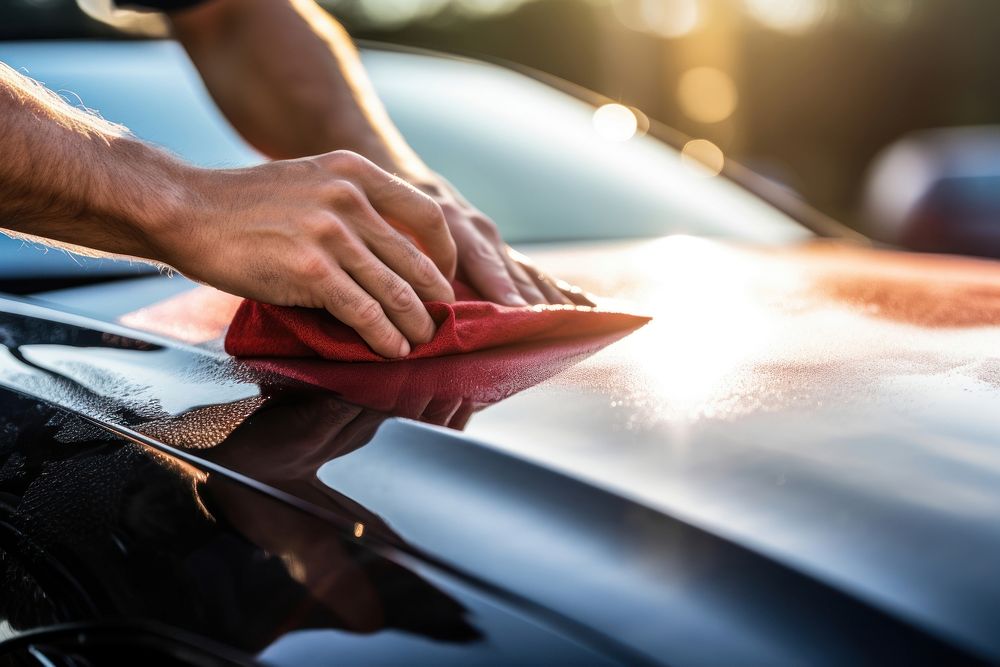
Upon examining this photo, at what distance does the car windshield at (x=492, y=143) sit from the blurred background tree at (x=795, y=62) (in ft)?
40.8

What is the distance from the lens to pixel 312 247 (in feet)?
3.56

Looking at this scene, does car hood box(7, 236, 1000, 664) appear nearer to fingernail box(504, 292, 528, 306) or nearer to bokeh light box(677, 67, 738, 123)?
fingernail box(504, 292, 528, 306)

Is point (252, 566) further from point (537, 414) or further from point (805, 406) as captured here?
point (805, 406)

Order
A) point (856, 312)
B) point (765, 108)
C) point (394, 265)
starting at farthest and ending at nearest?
1. point (765, 108)
2. point (856, 312)
3. point (394, 265)

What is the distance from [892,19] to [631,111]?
15039 millimetres

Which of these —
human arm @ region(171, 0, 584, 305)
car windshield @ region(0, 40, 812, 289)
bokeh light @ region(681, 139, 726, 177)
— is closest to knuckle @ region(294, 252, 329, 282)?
human arm @ region(171, 0, 584, 305)

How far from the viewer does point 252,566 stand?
0.72m

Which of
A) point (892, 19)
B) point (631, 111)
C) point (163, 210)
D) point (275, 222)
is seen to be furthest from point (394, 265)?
point (892, 19)

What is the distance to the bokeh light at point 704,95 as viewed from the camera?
1595 centimetres

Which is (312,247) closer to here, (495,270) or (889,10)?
(495,270)

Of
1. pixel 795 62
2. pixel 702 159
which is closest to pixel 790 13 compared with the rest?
pixel 795 62

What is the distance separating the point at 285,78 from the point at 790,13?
53.2 feet

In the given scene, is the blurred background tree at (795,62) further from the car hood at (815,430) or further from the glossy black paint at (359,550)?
the glossy black paint at (359,550)

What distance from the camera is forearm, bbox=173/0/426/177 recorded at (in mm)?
1755
